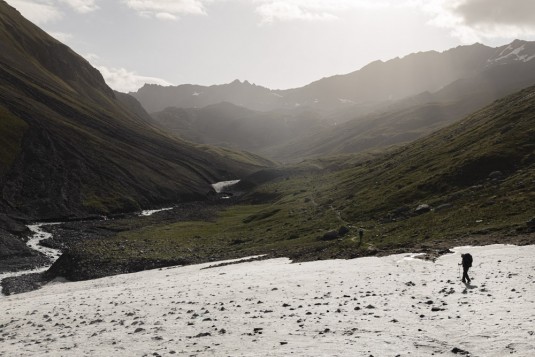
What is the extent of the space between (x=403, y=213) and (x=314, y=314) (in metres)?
45.2

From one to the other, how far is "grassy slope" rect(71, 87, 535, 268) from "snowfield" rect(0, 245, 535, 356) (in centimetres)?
1068

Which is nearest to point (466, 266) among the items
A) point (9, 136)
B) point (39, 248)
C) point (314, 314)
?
point (314, 314)

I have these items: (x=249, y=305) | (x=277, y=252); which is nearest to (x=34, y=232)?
(x=277, y=252)

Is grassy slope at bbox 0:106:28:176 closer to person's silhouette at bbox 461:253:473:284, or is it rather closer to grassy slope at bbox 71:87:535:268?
grassy slope at bbox 71:87:535:268

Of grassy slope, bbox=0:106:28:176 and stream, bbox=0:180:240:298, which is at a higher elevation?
grassy slope, bbox=0:106:28:176

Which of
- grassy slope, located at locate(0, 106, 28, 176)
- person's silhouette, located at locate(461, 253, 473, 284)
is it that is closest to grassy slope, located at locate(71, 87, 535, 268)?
person's silhouette, located at locate(461, 253, 473, 284)

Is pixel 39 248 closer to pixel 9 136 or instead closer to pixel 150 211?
pixel 150 211

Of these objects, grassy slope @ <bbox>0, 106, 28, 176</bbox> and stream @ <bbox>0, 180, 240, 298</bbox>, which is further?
grassy slope @ <bbox>0, 106, 28, 176</bbox>

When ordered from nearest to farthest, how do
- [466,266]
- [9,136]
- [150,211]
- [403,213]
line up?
[466,266] → [403,213] → [150,211] → [9,136]

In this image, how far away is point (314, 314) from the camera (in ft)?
97.9

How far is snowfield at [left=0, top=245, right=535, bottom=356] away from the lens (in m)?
23.0

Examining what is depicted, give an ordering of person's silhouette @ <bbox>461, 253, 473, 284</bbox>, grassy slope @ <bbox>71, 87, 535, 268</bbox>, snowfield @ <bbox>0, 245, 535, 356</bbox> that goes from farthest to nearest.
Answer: grassy slope @ <bbox>71, 87, 535, 268</bbox> → person's silhouette @ <bbox>461, 253, 473, 284</bbox> → snowfield @ <bbox>0, 245, 535, 356</bbox>

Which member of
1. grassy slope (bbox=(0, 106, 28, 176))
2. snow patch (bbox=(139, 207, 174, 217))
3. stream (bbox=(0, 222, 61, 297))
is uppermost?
grassy slope (bbox=(0, 106, 28, 176))

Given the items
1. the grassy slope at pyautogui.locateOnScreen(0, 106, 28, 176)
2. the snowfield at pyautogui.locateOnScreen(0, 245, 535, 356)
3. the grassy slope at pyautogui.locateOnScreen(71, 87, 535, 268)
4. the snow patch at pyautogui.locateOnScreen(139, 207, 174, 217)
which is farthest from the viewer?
the snow patch at pyautogui.locateOnScreen(139, 207, 174, 217)
